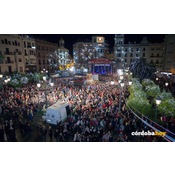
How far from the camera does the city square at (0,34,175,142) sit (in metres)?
7.89

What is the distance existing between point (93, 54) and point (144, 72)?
1304 inches

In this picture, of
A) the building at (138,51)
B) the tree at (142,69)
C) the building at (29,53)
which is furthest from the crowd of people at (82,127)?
the building at (138,51)

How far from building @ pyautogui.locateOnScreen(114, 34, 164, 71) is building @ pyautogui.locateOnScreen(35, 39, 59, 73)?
25231 mm

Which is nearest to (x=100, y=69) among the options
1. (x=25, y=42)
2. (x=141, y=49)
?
(x=141, y=49)

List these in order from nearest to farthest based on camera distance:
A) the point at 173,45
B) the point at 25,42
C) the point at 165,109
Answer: the point at 165,109 → the point at 173,45 → the point at 25,42

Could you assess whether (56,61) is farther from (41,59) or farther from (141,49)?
(141,49)

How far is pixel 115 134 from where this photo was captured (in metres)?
8.60

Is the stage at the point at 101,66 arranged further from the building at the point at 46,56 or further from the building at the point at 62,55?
the building at the point at 62,55

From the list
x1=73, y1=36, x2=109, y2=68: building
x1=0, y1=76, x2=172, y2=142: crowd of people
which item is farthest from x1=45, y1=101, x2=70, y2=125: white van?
x1=73, y1=36, x2=109, y2=68: building

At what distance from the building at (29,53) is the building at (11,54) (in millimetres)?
3653

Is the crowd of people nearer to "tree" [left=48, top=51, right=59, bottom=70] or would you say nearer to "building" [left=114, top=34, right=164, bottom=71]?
"tree" [left=48, top=51, right=59, bottom=70]

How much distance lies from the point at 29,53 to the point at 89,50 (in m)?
25.3

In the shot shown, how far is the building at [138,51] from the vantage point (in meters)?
41.3

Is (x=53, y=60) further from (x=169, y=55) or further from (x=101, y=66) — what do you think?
(x=169, y=55)
